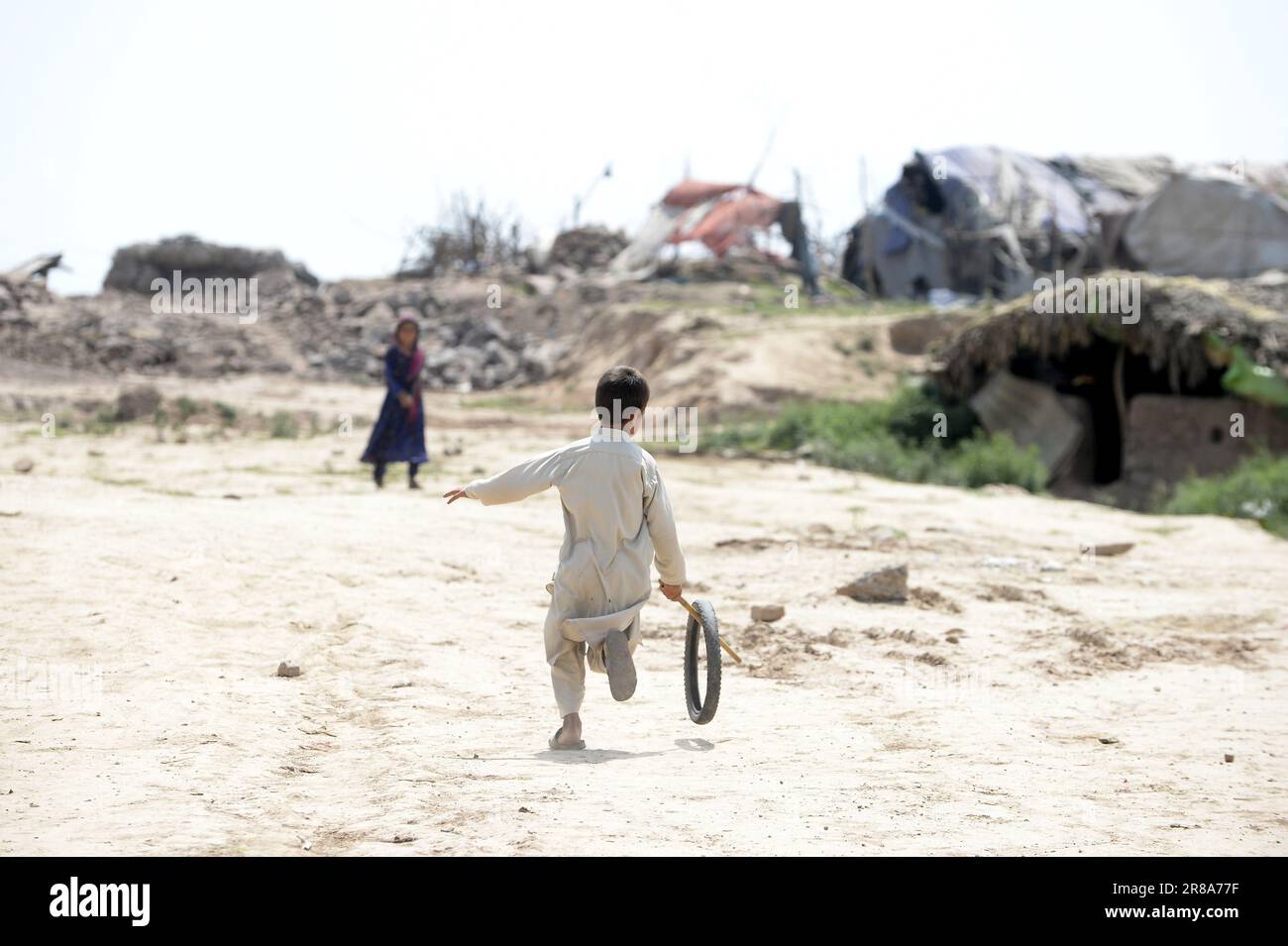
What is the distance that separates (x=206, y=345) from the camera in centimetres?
2602

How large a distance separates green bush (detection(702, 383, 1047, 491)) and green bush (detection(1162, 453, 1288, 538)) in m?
1.59

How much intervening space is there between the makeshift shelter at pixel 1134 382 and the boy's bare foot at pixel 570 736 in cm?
1100

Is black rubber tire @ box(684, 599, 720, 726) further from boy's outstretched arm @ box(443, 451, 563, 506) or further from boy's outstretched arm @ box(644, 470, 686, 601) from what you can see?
boy's outstretched arm @ box(443, 451, 563, 506)

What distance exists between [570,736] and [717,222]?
25362mm

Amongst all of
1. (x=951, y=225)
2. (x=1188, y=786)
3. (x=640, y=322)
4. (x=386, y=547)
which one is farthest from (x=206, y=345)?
(x=1188, y=786)

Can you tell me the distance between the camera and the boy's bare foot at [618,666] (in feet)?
14.4

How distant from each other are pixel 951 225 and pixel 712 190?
5219mm

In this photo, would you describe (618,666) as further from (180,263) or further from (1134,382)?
(180,263)

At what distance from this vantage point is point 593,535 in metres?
4.46

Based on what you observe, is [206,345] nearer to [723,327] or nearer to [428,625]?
[723,327]

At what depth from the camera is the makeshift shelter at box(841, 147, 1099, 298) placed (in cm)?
2773
